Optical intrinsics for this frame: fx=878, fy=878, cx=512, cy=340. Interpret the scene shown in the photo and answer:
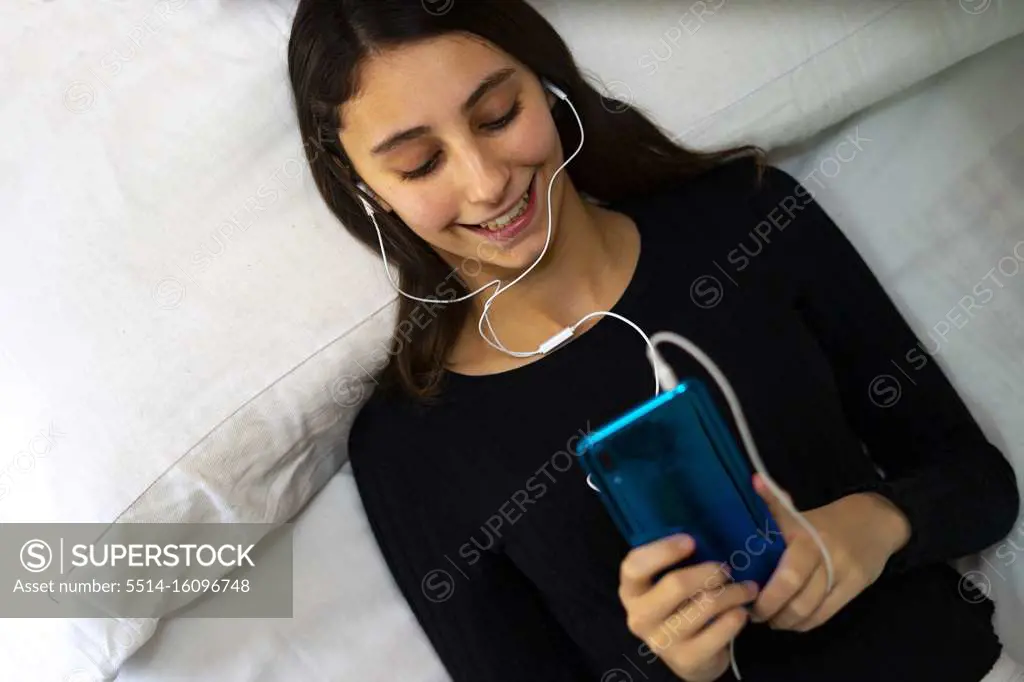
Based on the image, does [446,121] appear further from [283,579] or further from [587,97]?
[283,579]

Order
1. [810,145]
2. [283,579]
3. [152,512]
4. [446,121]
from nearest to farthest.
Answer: [446,121] < [152,512] < [283,579] < [810,145]

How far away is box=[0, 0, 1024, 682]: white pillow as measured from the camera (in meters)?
0.81

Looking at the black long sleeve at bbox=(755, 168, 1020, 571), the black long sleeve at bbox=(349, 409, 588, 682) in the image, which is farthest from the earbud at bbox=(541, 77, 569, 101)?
the black long sleeve at bbox=(349, 409, 588, 682)

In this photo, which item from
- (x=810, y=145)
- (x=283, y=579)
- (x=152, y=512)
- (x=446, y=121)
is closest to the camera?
(x=446, y=121)

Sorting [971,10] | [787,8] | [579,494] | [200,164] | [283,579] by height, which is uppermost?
[200,164]

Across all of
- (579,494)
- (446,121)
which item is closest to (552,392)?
(579,494)

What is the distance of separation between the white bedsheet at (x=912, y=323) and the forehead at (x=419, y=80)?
1.47 ft

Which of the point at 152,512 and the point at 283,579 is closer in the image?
the point at 152,512

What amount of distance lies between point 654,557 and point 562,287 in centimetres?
31

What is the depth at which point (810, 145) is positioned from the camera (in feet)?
3.52

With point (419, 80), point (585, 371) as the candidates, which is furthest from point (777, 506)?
point (419, 80)

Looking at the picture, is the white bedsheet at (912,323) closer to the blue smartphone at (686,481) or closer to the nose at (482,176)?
the blue smartphone at (686,481)

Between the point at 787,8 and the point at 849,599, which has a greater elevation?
the point at 787,8

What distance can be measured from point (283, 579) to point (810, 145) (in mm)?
792
